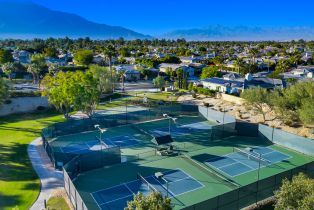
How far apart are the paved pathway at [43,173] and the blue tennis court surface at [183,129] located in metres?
12.0

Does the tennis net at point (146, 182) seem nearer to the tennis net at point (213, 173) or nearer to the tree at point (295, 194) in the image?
the tennis net at point (213, 173)

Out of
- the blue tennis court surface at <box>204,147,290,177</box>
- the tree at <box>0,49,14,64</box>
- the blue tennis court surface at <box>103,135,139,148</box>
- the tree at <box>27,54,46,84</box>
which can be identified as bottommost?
the blue tennis court surface at <box>204,147,290,177</box>

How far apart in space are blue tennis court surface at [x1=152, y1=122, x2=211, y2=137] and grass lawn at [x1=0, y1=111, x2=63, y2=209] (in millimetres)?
13743

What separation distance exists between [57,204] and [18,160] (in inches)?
366

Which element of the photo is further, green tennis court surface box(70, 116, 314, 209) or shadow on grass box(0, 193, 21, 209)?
green tennis court surface box(70, 116, 314, 209)

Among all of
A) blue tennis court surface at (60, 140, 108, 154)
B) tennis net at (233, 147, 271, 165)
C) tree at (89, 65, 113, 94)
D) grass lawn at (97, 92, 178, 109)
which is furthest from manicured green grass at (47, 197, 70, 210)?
tree at (89, 65, 113, 94)

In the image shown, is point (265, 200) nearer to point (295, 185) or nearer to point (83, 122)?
point (295, 185)

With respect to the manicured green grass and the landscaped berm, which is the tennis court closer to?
the landscaped berm

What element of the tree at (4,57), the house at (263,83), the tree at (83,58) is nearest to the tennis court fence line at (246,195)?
the house at (263,83)

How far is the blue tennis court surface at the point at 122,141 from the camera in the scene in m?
31.2

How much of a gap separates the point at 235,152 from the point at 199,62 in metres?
74.8

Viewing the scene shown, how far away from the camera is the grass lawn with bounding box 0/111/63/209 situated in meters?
21.6

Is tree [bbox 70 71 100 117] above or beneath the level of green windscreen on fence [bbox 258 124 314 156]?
above

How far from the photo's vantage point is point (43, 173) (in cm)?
2523
